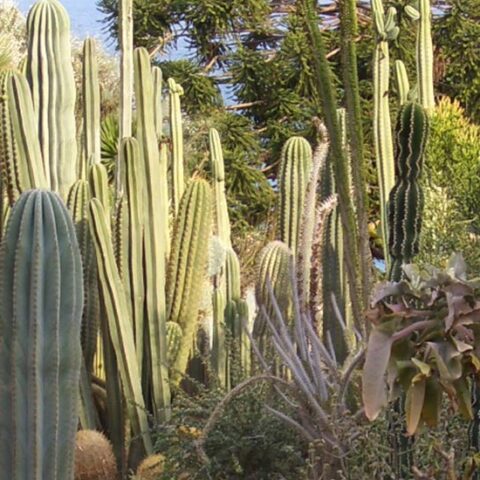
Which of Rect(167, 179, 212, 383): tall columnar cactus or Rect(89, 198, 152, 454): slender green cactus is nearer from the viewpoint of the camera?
Rect(89, 198, 152, 454): slender green cactus

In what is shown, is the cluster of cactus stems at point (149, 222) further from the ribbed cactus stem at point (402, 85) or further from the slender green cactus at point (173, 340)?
the ribbed cactus stem at point (402, 85)

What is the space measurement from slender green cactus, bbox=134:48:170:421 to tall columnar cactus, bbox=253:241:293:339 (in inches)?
22.4

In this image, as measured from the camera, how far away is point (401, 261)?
4234 mm

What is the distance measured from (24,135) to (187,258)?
1175 millimetres

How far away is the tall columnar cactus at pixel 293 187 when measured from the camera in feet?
21.8

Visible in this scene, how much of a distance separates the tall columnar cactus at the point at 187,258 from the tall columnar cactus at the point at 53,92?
0.73 metres

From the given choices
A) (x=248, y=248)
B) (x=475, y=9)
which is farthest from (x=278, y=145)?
(x=475, y=9)

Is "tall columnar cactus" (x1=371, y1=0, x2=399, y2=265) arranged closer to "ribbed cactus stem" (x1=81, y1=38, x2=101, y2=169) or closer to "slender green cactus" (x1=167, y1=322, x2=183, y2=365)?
"slender green cactus" (x1=167, y1=322, x2=183, y2=365)

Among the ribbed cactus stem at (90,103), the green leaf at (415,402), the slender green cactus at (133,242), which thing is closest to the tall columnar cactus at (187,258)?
the slender green cactus at (133,242)

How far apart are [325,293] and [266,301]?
520 mm

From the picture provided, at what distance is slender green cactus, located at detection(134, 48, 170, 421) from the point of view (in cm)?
578

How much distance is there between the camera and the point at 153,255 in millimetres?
5832

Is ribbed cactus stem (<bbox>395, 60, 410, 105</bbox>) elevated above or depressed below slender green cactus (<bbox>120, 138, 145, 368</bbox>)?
above

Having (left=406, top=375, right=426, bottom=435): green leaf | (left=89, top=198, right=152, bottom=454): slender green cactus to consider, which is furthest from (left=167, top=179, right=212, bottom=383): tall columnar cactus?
(left=406, top=375, right=426, bottom=435): green leaf
